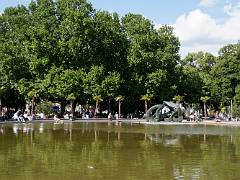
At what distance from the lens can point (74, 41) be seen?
232 feet

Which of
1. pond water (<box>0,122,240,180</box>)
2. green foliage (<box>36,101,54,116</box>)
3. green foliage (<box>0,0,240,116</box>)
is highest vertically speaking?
green foliage (<box>0,0,240,116</box>)

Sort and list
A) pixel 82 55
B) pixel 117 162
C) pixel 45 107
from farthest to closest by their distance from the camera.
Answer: pixel 45 107 < pixel 82 55 < pixel 117 162

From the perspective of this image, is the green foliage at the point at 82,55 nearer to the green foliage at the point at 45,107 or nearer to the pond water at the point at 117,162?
the green foliage at the point at 45,107

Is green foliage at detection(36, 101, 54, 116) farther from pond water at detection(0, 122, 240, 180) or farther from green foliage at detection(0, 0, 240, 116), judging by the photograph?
pond water at detection(0, 122, 240, 180)

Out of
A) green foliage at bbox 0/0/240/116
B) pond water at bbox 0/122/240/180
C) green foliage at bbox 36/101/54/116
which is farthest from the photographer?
green foliage at bbox 36/101/54/116

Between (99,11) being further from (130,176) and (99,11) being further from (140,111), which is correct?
(130,176)

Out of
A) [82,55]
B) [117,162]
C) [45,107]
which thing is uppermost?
[82,55]

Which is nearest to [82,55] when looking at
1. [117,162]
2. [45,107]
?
[45,107]

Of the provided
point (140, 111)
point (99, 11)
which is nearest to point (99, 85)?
point (99, 11)

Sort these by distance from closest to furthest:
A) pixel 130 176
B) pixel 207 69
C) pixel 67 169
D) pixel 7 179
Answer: pixel 7 179 < pixel 130 176 < pixel 67 169 < pixel 207 69

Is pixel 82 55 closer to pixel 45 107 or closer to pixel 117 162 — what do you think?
pixel 45 107

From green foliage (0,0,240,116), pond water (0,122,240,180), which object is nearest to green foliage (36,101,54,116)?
green foliage (0,0,240,116)

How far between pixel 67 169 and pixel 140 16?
7017 cm

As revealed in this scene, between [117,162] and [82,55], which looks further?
[82,55]
